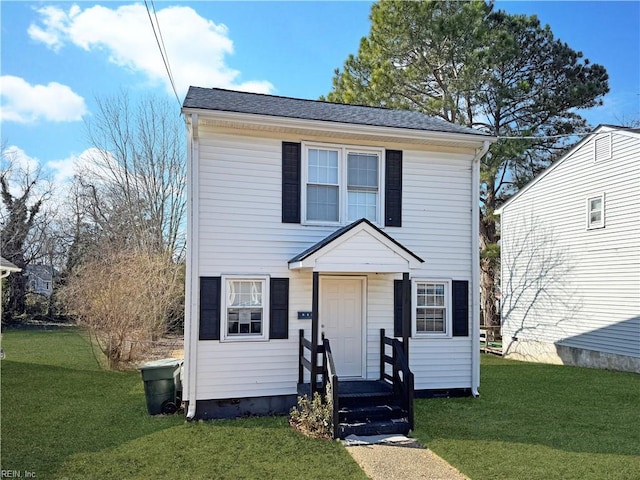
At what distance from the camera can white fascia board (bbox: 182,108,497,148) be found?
26.6 feet

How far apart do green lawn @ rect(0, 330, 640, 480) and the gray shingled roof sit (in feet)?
17.0

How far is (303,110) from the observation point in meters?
9.63

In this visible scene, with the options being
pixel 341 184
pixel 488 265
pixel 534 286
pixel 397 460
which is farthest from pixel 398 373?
pixel 488 265

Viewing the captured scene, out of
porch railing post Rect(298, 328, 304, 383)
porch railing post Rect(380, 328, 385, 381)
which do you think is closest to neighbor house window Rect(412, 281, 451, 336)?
porch railing post Rect(380, 328, 385, 381)

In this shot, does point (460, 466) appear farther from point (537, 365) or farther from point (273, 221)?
point (537, 365)

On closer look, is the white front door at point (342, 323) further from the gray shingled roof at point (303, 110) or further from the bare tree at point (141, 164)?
the bare tree at point (141, 164)

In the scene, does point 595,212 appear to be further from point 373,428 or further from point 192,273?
point 192,273

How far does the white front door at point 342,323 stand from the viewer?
898 centimetres

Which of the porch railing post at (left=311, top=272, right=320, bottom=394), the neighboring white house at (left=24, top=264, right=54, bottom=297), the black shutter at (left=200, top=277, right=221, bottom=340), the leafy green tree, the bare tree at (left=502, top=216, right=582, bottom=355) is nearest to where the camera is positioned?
the porch railing post at (left=311, top=272, right=320, bottom=394)

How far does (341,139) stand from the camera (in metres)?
9.06

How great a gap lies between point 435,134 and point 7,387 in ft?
33.5

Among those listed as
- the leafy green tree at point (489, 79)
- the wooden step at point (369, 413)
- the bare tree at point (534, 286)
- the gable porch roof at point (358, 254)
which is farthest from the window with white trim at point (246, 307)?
the leafy green tree at point (489, 79)

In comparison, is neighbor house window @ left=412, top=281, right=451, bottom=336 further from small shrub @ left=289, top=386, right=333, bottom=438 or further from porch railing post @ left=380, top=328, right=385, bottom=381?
small shrub @ left=289, top=386, right=333, bottom=438

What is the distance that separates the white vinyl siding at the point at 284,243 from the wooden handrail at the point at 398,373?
11.4 inches
